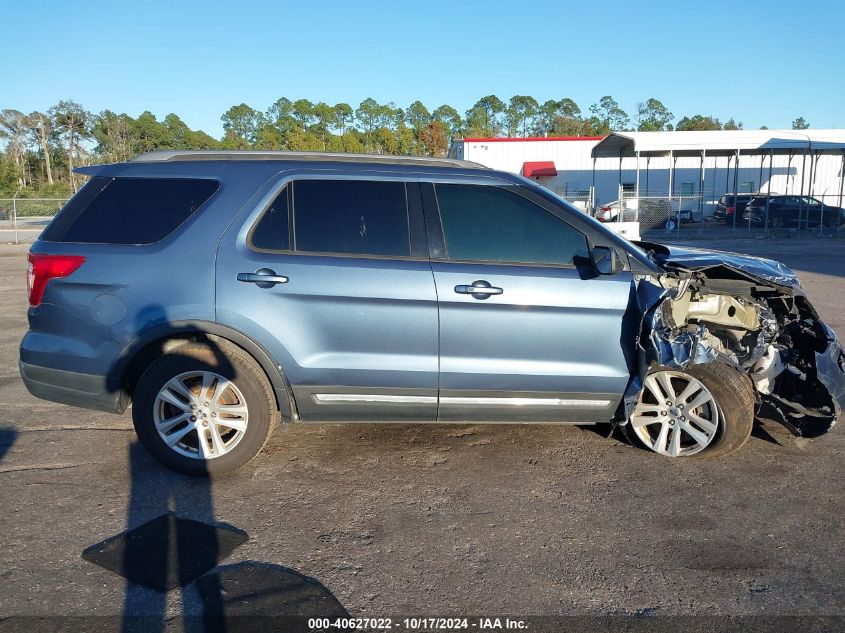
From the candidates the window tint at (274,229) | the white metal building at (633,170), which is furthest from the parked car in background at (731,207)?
the window tint at (274,229)

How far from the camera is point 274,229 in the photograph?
421cm

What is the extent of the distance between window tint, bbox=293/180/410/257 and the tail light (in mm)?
1378

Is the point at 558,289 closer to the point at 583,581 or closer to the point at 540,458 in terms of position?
the point at 540,458

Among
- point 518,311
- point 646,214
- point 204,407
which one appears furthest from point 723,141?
point 204,407

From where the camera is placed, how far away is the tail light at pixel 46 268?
4.12 m

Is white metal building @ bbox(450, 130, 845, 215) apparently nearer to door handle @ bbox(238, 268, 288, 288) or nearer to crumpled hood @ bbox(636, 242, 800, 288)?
crumpled hood @ bbox(636, 242, 800, 288)

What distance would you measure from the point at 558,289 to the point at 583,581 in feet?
5.68

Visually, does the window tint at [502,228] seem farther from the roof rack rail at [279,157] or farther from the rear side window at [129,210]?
the rear side window at [129,210]

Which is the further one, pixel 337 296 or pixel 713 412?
pixel 713 412

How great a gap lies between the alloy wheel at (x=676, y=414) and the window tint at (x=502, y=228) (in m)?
1.04

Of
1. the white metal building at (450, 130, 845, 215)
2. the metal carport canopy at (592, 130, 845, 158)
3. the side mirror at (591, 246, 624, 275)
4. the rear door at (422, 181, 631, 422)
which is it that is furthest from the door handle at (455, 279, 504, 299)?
the white metal building at (450, 130, 845, 215)

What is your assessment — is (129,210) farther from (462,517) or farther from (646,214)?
(646,214)

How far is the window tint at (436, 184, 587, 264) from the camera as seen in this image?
424 centimetres

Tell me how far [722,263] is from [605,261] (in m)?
1.02
